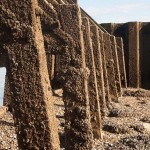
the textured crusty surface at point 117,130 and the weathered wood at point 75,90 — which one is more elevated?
the weathered wood at point 75,90

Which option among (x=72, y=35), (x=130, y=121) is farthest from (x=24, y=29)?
(x=130, y=121)

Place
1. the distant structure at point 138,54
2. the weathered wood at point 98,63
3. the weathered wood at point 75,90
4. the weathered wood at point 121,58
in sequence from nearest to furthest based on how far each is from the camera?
1. the weathered wood at point 75,90
2. the weathered wood at point 98,63
3. the weathered wood at point 121,58
4. the distant structure at point 138,54

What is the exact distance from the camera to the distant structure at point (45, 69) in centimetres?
439

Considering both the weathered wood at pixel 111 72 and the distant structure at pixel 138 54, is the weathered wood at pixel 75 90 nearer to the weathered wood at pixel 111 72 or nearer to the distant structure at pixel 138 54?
the weathered wood at pixel 111 72

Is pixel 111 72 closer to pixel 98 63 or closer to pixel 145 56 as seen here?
pixel 98 63

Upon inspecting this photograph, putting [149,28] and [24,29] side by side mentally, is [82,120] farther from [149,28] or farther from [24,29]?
[149,28]

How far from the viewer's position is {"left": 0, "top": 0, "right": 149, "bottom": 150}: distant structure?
4391mm

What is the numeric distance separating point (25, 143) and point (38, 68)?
83 centimetres

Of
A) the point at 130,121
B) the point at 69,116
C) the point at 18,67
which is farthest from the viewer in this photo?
the point at 130,121

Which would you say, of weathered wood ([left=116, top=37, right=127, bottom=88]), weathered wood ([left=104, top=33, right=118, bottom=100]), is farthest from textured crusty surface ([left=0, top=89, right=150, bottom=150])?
weathered wood ([left=116, top=37, right=127, bottom=88])

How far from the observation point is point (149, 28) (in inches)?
857

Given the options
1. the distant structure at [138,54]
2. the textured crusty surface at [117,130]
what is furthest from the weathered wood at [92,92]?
the distant structure at [138,54]

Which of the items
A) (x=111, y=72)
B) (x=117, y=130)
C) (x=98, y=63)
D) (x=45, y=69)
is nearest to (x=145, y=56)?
(x=111, y=72)

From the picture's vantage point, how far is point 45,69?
459 cm
